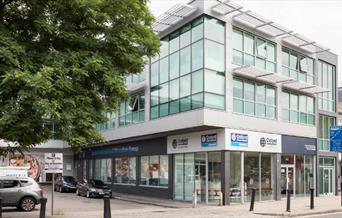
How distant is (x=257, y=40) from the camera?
102 ft

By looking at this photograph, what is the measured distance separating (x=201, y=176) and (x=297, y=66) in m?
10.9

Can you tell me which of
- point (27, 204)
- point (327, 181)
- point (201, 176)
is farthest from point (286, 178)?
point (27, 204)

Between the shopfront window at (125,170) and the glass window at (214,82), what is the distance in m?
13.2

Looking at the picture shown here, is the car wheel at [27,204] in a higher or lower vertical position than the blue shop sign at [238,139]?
lower

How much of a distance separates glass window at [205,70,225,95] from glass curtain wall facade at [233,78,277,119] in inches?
44.2

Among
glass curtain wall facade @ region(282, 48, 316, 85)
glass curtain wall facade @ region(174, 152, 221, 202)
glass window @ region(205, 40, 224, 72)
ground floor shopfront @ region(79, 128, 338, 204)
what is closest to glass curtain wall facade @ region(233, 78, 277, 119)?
ground floor shopfront @ region(79, 128, 338, 204)

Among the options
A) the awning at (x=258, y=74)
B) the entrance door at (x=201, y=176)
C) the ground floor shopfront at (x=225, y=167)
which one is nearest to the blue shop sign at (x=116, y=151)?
the ground floor shopfront at (x=225, y=167)

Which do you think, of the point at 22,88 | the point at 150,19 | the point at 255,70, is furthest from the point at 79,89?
the point at 255,70

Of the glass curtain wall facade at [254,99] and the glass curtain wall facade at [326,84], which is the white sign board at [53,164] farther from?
the glass curtain wall facade at [326,84]

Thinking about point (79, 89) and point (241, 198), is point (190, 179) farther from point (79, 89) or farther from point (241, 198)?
point (79, 89)

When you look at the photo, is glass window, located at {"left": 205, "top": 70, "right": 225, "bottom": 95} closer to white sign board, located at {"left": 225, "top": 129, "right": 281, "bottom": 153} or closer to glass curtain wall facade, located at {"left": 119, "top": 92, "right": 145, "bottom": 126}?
white sign board, located at {"left": 225, "top": 129, "right": 281, "bottom": 153}

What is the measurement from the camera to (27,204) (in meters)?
23.8

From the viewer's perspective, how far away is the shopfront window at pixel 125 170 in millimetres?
39353

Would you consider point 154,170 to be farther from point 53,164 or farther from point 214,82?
point 53,164
